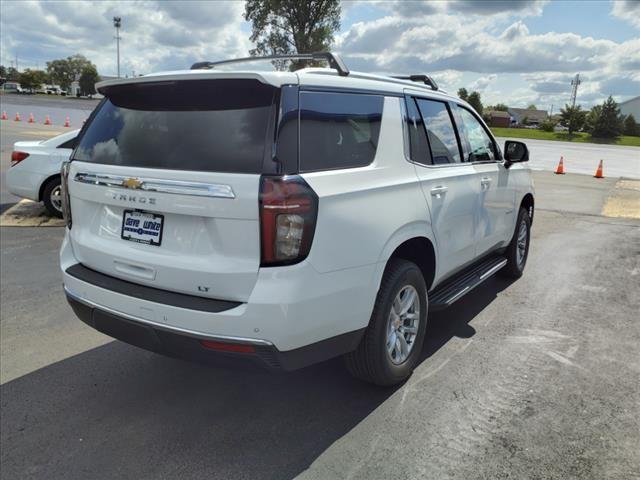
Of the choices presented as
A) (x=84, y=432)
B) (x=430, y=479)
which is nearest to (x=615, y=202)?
A: (x=430, y=479)

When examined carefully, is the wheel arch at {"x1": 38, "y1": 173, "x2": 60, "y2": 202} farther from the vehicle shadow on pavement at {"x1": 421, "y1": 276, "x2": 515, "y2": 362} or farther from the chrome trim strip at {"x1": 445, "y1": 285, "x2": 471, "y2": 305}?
the chrome trim strip at {"x1": 445, "y1": 285, "x2": 471, "y2": 305}

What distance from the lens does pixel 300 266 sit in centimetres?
256

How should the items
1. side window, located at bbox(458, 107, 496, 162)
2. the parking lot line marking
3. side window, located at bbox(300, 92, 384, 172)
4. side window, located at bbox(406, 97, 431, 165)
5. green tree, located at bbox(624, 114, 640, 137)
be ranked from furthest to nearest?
green tree, located at bbox(624, 114, 640, 137) → the parking lot line marking → side window, located at bbox(458, 107, 496, 162) → side window, located at bbox(406, 97, 431, 165) → side window, located at bbox(300, 92, 384, 172)

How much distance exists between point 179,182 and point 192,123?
1.16 ft

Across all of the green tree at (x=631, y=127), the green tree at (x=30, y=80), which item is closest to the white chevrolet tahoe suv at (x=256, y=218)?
the green tree at (x=631, y=127)

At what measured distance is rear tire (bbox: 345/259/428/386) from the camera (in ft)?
10.3

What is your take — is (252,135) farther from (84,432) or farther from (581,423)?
(581,423)

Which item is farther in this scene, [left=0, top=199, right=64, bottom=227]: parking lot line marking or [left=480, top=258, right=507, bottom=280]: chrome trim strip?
[left=0, top=199, right=64, bottom=227]: parking lot line marking

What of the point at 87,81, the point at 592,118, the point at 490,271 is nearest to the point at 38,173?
the point at 490,271

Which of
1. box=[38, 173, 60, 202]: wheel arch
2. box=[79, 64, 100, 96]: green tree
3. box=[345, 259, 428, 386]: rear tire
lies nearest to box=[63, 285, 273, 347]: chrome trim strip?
box=[345, 259, 428, 386]: rear tire

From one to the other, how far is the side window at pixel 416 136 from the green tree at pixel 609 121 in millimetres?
67011

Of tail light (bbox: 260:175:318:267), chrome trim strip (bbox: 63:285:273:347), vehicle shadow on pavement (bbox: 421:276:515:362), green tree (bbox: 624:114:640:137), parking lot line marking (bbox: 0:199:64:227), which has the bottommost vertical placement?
parking lot line marking (bbox: 0:199:64:227)

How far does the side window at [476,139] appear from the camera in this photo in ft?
15.3

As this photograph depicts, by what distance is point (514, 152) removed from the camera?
5230 millimetres
